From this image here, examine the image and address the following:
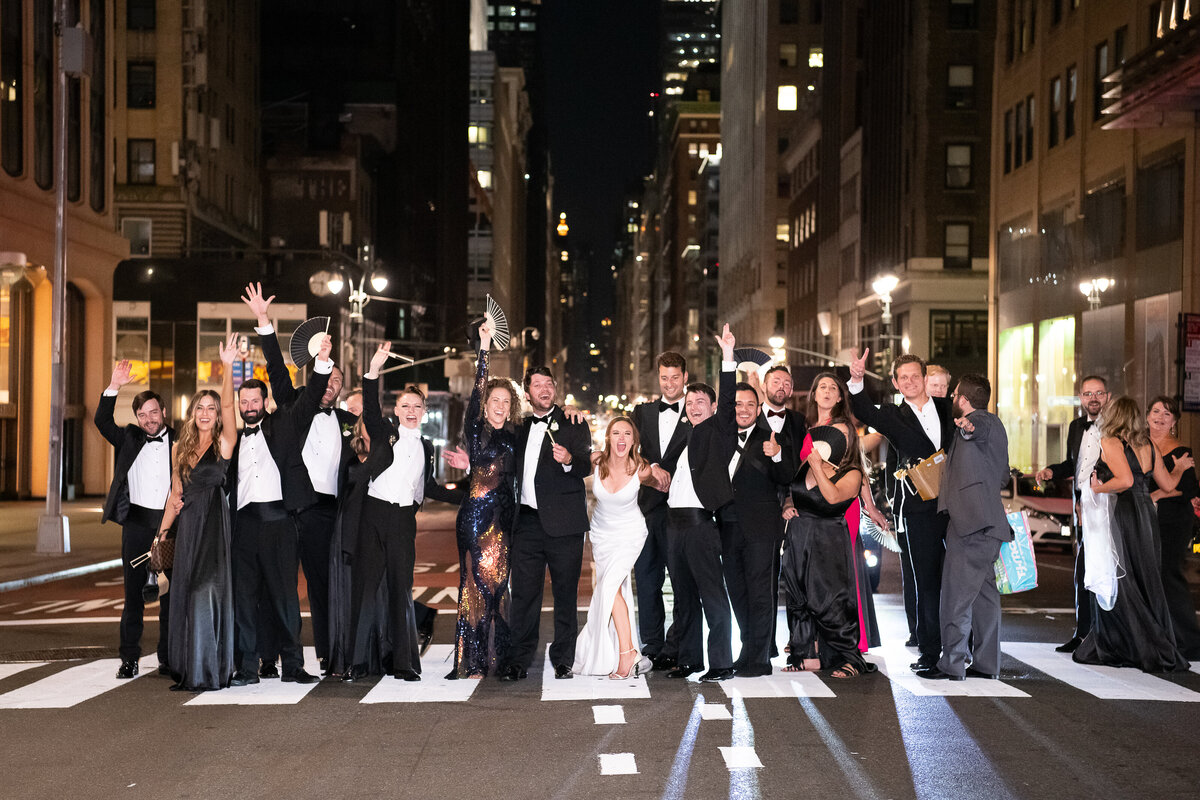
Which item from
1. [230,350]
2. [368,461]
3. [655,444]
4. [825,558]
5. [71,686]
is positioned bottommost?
[71,686]


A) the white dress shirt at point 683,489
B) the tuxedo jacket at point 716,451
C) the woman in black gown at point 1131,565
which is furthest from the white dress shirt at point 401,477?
the woman in black gown at point 1131,565

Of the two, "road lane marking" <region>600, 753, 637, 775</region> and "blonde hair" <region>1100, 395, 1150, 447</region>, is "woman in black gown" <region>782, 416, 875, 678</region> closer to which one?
"blonde hair" <region>1100, 395, 1150, 447</region>

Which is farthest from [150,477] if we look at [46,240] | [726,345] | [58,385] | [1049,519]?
[46,240]

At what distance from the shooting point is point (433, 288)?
9519 centimetres

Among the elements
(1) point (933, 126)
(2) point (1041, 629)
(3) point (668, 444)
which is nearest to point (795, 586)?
(3) point (668, 444)

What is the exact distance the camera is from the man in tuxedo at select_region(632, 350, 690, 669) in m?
10.6

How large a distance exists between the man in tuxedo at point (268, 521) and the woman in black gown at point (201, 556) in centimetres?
16

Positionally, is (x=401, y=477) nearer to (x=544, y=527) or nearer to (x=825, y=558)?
(x=544, y=527)

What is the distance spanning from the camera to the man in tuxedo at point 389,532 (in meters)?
9.94

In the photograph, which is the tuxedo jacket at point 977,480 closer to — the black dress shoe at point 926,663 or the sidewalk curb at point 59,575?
the black dress shoe at point 926,663

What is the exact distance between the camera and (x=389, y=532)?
9.98m

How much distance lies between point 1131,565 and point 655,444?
3872 millimetres

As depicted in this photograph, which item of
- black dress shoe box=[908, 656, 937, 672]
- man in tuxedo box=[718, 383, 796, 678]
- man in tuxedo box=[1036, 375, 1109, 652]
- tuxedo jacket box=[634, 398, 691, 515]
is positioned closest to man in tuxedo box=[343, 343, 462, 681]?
tuxedo jacket box=[634, 398, 691, 515]

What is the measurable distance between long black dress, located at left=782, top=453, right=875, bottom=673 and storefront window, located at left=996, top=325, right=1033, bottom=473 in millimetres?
31847
